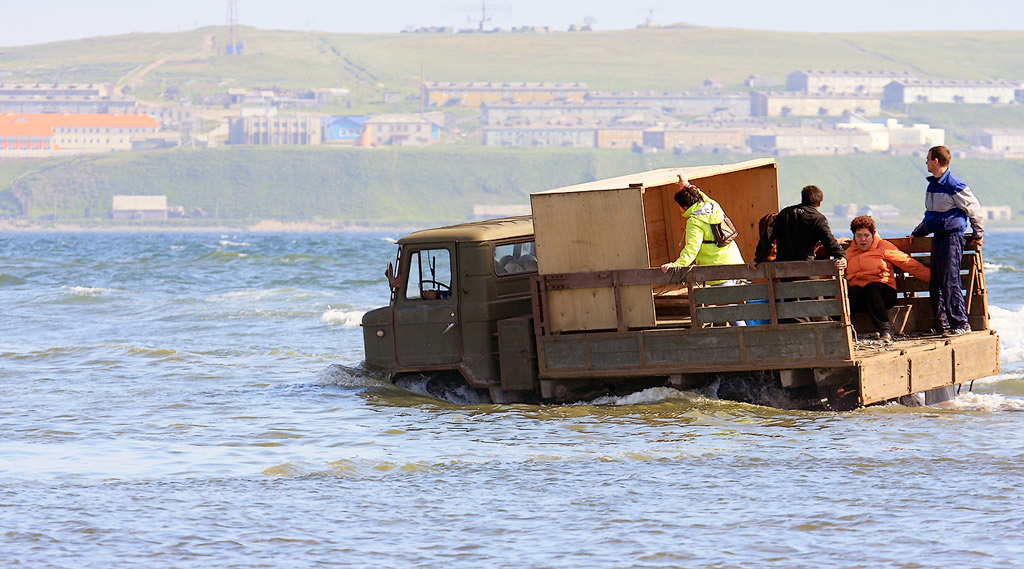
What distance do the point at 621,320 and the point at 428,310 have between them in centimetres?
234

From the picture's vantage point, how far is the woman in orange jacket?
13031 mm

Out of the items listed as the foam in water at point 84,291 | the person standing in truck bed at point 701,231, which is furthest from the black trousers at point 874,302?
the foam in water at point 84,291

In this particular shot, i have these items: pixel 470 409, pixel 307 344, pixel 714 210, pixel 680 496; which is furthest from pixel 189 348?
pixel 680 496

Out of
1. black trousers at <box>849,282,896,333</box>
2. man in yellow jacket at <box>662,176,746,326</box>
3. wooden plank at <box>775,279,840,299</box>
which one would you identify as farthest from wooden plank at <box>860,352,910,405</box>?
black trousers at <box>849,282,896,333</box>

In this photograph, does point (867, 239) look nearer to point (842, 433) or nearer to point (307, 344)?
point (842, 433)

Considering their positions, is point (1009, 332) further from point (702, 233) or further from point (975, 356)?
point (702, 233)

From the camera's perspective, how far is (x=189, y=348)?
71.3ft

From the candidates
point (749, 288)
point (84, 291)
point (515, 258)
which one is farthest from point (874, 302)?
point (84, 291)

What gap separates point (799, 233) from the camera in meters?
12.1

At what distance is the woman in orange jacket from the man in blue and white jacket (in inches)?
15.7

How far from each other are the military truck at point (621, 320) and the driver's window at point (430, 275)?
1 centimetres

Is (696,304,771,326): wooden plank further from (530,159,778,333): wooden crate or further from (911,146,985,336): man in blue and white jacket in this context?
(911,146,985,336): man in blue and white jacket

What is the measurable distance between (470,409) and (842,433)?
153 inches

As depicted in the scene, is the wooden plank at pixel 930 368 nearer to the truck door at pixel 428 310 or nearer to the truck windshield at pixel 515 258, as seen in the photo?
the truck windshield at pixel 515 258
